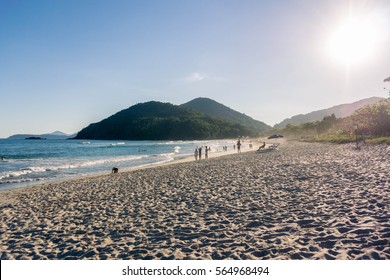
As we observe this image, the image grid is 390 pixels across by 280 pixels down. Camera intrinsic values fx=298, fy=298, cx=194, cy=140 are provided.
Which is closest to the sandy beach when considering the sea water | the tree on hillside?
the sea water

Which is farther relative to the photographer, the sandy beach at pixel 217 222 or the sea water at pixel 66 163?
the sea water at pixel 66 163

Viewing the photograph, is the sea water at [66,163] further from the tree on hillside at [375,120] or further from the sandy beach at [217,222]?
the tree on hillside at [375,120]

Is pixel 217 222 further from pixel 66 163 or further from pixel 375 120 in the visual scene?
pixel 375 120

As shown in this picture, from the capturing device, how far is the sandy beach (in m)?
6.20

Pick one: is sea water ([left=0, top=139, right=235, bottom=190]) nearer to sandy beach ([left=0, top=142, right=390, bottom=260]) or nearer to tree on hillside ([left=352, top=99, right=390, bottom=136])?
sandy beach ([left=0, top=142, right=390, bottom=260])

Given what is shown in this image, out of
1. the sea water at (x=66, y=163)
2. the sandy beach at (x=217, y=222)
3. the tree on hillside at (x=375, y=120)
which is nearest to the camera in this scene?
the sandy beach at (x=217, y=222)

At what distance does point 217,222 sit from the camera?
8148 mm

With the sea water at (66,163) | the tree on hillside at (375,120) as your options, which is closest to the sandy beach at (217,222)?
the sea water at (66,163)

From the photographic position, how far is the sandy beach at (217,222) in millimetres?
6203

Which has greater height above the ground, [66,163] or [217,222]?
[217,222]

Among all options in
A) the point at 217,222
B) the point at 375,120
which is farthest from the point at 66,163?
the point at 375,120

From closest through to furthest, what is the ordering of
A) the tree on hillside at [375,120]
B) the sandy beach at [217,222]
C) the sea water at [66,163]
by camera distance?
the sandy beach at [217,222]
the sea water at [66,163]
the tree on hillside at [375,120]
